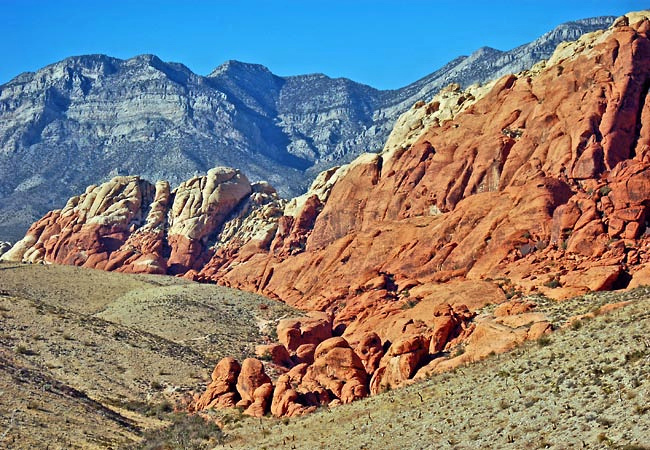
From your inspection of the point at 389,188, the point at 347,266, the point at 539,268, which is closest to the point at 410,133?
the point at 389,188

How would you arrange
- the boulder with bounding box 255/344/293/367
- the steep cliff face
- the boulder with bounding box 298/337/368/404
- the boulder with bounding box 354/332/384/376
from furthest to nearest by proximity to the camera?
the steep cliff face
the boulder with bounding box 255/344/293/367
the boulder with bounding box 354/332/384/376
the boulder with bounding box 298/337/368/404

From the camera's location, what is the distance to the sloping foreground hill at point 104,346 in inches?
1925

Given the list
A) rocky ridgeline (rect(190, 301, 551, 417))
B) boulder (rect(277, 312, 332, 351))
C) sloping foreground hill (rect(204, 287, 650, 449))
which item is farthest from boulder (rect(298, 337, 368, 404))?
boulder (rect(277, 312, 332, 351))

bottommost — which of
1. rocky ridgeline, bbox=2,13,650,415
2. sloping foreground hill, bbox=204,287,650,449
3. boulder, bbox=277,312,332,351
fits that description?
sloping foreground hill, bbox=204,287,650,449

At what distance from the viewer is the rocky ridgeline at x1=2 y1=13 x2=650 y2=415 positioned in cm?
5906

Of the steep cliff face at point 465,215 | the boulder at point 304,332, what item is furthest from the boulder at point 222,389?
the boulder at point 304,332

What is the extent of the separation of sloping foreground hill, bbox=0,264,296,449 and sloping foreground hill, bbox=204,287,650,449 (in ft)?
31.7

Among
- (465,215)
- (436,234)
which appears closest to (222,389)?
(436,234)

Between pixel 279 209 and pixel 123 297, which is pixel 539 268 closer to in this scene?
pixel 123 297

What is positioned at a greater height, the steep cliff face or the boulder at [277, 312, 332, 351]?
the steep cliff face

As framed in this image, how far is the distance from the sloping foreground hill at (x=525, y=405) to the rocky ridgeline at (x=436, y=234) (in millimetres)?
7030

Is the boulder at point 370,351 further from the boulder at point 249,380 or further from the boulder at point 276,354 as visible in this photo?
the boulder at point 276,354

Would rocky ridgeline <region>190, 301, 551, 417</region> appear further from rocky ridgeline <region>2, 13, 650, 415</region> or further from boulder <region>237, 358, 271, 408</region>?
rocky ridgeline <region>2, 13, 650, 415</region>

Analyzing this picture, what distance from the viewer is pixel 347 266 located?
92188 millimetres
